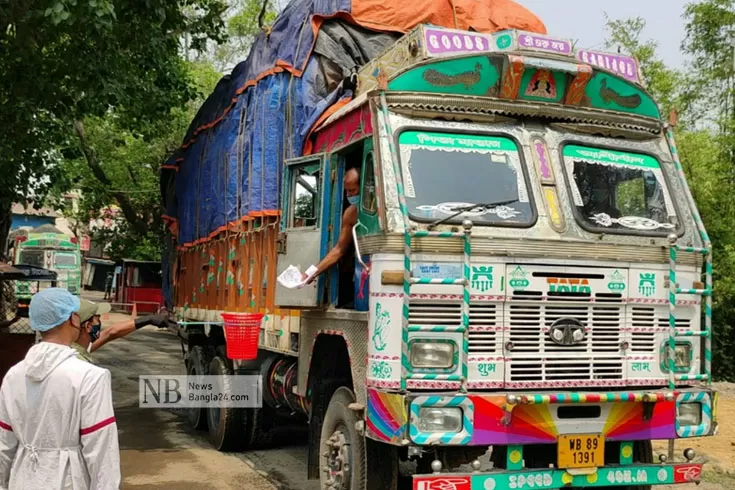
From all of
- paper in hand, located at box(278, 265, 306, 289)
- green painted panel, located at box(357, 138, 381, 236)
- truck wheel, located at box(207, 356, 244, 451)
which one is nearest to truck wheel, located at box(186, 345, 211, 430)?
truck wheel, located at box(207, 356, 244, 451)

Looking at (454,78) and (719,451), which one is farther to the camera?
(719,451)

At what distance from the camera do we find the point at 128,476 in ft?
24.5

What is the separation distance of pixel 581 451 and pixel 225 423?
4.64 metres

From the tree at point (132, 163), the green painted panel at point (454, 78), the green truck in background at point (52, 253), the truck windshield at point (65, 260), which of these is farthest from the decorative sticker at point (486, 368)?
the truck windshield at point (65, 260)

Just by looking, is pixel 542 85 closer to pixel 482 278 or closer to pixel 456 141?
pixel 456 141

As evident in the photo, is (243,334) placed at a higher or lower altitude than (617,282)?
lower

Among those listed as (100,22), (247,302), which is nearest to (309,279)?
(247,302)

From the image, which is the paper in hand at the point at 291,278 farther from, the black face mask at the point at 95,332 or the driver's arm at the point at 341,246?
the black face mask at the point at 95,332

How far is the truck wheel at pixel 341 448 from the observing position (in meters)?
5.09

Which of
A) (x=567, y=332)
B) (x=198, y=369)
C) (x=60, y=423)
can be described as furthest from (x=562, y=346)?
(x=198, y=369)

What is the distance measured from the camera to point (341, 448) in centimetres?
529

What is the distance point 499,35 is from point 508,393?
2456 millimetres

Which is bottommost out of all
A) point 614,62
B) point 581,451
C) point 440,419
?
point 581,451

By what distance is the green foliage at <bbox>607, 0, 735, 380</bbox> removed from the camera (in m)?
16.3
